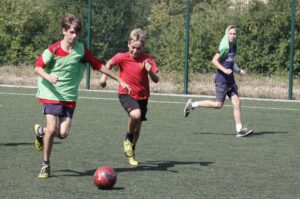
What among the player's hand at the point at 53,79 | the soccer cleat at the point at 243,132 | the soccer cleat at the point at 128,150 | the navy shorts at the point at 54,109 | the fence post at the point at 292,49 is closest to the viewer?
the player's hand at the point at 53,79

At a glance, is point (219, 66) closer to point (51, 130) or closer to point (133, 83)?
point (133, 83)

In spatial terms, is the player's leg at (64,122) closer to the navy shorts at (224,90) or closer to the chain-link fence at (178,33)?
the navy shorts at (224,90)

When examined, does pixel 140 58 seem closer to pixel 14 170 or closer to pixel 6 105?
pixel 14 170

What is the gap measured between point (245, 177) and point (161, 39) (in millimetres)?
14130

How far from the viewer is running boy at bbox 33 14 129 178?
30.1ft

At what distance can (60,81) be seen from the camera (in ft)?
30.3

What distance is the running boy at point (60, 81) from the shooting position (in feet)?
30.1

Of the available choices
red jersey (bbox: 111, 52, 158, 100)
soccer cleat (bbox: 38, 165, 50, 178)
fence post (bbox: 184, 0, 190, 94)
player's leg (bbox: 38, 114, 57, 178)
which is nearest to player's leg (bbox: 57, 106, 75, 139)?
player's leg (bbox: 38, 114, 57, 178)

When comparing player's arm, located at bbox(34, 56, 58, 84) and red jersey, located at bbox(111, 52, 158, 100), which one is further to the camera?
red jersey, located at bbox(111, 52, 158, 100)

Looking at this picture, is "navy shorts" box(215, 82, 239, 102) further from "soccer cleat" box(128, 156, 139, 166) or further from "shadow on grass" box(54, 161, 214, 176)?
"soccer cleat" box(128, 156, 139, 166)

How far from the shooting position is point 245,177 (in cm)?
948

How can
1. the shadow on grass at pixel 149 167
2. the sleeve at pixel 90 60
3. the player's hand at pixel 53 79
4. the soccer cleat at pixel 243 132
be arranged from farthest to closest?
1. the soccer cleat at pixel 243 132
2. the shadow on grass at pixel 149 167
3. the sleeve at pixel 90 60
4. the player's hand at pixel 53 79


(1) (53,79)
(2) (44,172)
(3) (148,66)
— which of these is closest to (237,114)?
(3) (148,66)

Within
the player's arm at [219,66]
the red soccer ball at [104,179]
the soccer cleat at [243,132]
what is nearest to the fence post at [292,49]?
the player's arm at [219,66]
